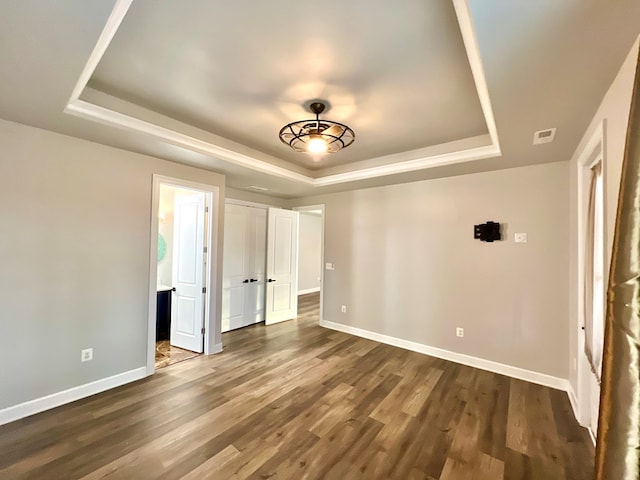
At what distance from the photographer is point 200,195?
3898 mm

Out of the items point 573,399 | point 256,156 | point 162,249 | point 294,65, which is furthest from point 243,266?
point 573,399

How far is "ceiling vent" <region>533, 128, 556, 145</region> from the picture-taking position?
2.31 m

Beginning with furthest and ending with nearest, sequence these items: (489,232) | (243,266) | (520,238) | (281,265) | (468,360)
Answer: (281,265) < (243,266) < (468,360) < (489,232) < (520,238)

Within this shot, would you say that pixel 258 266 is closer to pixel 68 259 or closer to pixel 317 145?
pixel 68 259

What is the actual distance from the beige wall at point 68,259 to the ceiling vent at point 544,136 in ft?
12.7

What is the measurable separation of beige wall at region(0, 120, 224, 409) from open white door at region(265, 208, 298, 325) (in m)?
2.42

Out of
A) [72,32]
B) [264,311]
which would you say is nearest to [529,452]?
[72,32]

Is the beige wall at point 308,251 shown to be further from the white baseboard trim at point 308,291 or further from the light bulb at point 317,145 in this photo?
the light bulb at point 317,145

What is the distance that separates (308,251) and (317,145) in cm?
673

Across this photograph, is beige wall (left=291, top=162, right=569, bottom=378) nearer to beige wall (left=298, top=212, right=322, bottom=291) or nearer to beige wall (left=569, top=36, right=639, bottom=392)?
beige wall (left=569, top=36, right=639, bottom=392)

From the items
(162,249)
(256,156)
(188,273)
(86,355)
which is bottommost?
(86,355)

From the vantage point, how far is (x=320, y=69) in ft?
6.56

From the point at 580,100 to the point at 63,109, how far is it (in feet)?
12.2

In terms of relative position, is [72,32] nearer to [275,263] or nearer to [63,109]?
[63,109]
